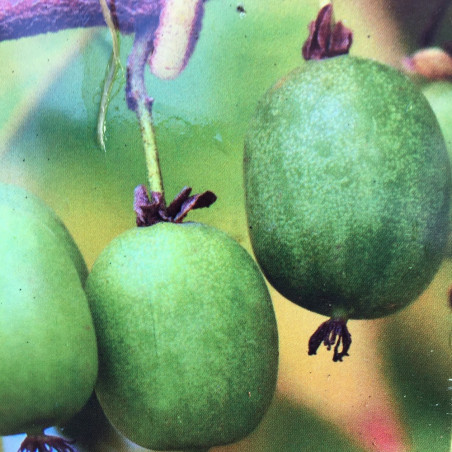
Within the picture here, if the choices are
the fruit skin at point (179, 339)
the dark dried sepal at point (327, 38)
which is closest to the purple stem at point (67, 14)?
the dark dried sepal at point (327, 38)

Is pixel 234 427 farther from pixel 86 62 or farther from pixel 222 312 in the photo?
pixel 86 62

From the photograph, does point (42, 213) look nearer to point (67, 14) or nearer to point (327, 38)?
point (67, 14)

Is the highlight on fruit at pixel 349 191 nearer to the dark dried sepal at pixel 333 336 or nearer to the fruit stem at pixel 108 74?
the dark dried sepal at pixel 333 336

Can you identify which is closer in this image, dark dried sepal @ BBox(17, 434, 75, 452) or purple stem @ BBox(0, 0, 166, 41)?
dark dried sepal @ BBox(17, 434, 75, 452)

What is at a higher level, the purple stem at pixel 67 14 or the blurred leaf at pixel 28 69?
the purple stem at pixel 67 14

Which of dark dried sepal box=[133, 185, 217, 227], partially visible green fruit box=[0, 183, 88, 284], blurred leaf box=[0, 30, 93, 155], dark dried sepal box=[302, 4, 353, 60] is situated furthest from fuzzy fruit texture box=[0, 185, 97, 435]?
dark dried sepal box=[302, 4, 353, 60]

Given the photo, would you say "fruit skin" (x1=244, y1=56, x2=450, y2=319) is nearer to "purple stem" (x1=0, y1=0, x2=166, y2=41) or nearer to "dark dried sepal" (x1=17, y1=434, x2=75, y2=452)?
"purple stem" (x1=0, y1=0, x2=166, y2=41)

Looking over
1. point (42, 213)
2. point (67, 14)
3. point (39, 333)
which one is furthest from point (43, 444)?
point (67, 14)
